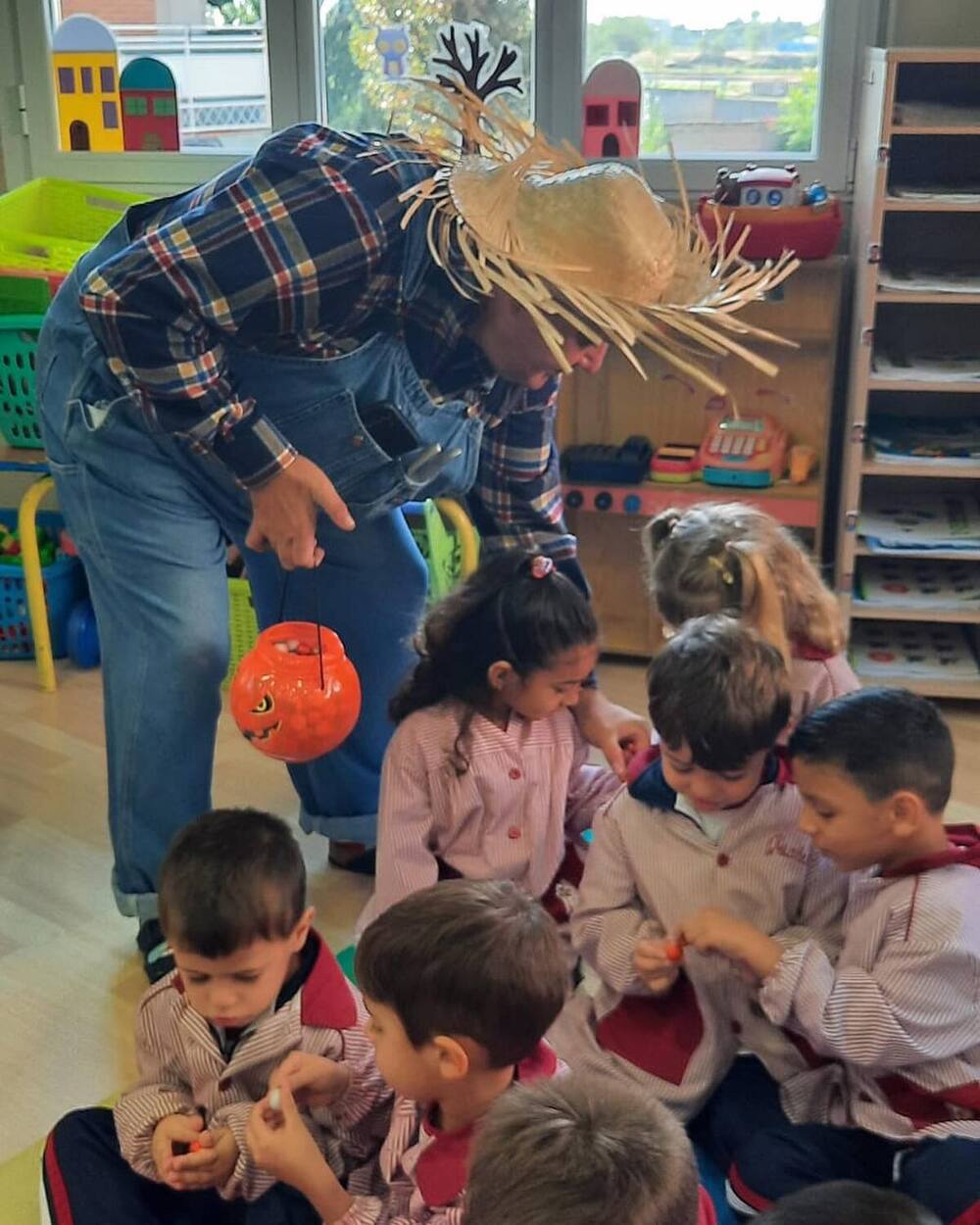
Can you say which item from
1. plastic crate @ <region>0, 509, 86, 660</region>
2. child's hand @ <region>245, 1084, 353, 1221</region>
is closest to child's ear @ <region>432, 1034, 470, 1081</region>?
child's hand @ <region>245, 1084, 353, 1221</region>

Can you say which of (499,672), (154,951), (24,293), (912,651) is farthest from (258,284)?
(912,651)

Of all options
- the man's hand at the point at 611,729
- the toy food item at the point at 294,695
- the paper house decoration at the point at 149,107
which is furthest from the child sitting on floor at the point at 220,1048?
the paper house decoration at the point at 149,107

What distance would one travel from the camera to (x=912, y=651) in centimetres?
282

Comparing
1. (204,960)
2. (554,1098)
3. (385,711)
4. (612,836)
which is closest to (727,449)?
(385,711)

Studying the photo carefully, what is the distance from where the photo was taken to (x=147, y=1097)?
130 cm

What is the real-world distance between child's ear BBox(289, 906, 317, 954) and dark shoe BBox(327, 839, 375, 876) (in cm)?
80

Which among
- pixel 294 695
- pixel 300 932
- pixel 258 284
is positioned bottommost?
pixel 300 932

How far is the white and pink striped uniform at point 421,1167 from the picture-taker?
1119mm

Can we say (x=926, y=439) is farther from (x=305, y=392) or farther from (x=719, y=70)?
(x=305, y=392)

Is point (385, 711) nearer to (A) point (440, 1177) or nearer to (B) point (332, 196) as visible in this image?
(B) point (332, 196)

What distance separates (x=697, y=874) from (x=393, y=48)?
222 cm

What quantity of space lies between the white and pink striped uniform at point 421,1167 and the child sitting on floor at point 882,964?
1.00 ft

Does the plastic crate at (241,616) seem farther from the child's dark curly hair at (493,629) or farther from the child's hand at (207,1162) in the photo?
the child's hand at (207,1162)

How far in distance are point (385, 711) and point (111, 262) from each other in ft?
2.60
